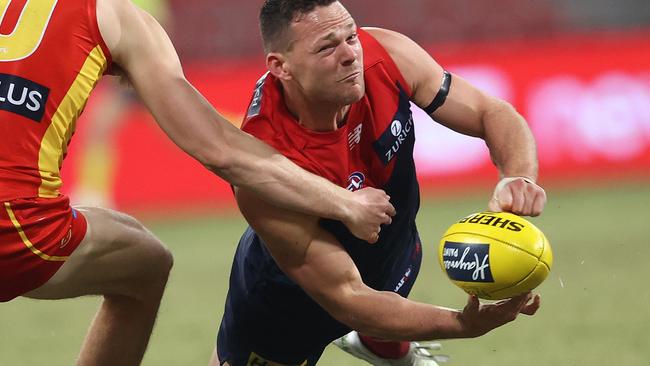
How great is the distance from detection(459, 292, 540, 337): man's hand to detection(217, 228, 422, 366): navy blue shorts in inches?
35.7

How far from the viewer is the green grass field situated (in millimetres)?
6582

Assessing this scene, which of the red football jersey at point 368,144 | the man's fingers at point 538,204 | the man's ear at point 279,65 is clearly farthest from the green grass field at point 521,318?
the man's ear at point 279,65

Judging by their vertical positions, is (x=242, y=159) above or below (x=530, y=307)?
above

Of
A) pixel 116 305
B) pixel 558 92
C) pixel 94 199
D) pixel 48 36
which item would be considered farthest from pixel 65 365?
pixel 558 92

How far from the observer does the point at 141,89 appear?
188 inches

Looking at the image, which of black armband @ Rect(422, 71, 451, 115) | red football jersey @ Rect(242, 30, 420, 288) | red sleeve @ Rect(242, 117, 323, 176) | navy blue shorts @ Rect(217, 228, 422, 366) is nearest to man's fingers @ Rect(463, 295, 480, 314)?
red football jersey @ Rect(242, 30, 420, 288)

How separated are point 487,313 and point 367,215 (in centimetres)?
58

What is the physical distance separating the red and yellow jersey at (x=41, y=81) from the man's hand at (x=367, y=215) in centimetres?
114

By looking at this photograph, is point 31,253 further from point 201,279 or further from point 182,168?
Result: point 182,168

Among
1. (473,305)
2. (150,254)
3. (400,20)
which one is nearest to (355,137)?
(473,305)

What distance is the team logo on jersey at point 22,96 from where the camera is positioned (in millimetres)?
4586

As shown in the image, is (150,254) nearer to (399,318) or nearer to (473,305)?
(399,318)

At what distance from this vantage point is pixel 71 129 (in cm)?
481

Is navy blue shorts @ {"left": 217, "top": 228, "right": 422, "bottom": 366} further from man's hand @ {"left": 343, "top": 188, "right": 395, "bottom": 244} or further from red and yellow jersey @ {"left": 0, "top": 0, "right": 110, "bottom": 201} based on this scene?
red and yellow jersey @ {"left": 0, "top": 0, "right": 110, "bottom": 201}
